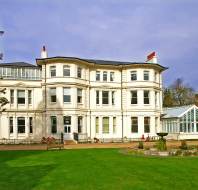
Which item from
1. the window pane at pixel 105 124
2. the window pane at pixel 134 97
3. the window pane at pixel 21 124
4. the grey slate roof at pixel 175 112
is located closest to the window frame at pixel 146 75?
the window pane at pixel 134 97

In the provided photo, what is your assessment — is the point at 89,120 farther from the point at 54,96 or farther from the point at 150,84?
the point at 150,84

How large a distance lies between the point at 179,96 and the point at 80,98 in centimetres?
3871

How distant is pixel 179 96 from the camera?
77.2 m

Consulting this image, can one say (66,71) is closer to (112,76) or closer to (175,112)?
(112,76)

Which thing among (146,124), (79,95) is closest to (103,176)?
(79,95)

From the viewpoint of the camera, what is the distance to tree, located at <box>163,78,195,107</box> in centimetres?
7612

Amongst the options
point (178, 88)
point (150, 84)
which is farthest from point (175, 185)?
point (178, 88)

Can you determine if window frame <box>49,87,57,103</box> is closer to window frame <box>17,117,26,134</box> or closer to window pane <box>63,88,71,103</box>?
window pane <box>63,88,71,103</box>

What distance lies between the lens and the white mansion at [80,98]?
42344 millimetres

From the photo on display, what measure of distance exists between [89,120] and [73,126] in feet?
11.0

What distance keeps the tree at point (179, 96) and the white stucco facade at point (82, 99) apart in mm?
28102

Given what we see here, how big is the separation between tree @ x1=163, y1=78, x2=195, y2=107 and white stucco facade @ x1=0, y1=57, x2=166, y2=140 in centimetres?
2810

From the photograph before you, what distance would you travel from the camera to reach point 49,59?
42250 millimetres

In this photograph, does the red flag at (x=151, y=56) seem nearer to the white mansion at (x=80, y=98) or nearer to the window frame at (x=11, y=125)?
the white mansion at (x=80, y=98)
